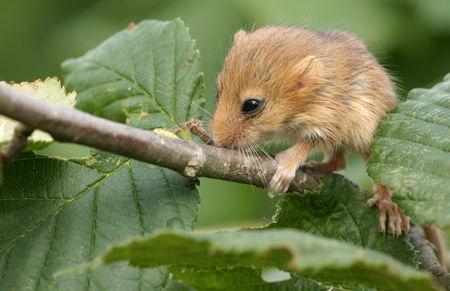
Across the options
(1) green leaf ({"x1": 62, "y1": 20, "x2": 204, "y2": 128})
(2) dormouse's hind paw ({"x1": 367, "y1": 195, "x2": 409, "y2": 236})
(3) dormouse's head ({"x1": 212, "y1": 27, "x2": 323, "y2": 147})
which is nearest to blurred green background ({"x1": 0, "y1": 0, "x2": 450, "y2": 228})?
(3) dormouse's head ({"x1": 212, "y1": 27, "x2": 323, "y2": 147})

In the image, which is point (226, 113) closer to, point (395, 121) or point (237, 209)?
point (395, 121)

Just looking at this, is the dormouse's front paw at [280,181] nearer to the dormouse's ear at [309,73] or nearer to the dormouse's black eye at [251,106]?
the dormouse's black eye at [251,106]

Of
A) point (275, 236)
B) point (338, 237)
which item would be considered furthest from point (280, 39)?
point (275, 236)

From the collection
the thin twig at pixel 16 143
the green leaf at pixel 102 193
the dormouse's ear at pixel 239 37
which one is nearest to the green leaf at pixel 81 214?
the green leaf at pixel 102 193

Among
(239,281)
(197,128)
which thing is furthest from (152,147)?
(197,128)

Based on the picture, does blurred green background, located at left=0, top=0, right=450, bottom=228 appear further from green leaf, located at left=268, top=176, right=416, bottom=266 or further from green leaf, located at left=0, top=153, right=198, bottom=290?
green leaf, located at left=0, top=153, right=198, bottom=290
